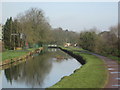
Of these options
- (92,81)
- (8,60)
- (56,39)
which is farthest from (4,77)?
(56,39)

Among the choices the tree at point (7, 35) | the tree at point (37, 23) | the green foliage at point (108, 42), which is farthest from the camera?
the tree at point (37, 23)

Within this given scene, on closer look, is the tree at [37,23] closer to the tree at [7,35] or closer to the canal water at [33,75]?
the tree at [7,35]

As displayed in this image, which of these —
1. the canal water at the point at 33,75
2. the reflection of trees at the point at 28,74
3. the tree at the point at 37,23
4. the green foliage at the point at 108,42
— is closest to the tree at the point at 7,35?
the tree at the point at 37,23

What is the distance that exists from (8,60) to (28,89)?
15595mm

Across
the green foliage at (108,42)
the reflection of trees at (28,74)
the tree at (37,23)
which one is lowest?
the reflection of trees at (28,74)

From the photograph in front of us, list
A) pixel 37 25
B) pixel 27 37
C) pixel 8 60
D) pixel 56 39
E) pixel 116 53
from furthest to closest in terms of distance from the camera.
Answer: pixel 56 39 → pixel 37 25 → pixel 27 37 → pixel 116 53 → pixel 8 60

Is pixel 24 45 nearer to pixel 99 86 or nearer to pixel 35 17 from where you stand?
pixel 35 17

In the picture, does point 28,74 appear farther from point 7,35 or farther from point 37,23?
point 37,23

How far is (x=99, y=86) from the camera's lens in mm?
11727

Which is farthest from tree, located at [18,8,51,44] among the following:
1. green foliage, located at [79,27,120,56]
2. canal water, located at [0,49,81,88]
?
canal water, located at [0,49,81,88]

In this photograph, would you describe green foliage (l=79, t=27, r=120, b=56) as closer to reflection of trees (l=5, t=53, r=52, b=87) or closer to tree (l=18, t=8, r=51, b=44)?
reflection of trees (l=5, t=53, r=52, b=87)

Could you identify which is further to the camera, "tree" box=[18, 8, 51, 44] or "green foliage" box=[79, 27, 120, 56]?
"tree" box=[18, 8, 51, 44]

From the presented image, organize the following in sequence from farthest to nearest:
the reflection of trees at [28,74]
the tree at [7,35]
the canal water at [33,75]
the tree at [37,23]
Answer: the tree at [37,23] < the tree at [7,35] < the reflection of trees at [28,74] < the canal water at [33,75]

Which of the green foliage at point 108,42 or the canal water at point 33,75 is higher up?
the green foliage at point 108,42
